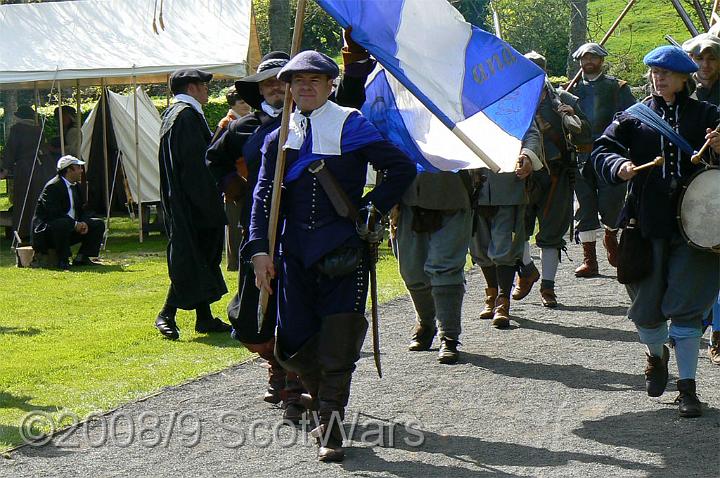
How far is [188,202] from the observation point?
8.93 metres

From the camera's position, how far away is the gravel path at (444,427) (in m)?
5.32

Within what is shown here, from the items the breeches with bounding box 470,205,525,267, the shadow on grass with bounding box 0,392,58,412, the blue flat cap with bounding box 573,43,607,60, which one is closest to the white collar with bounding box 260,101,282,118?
the shadow on grass with bounding box 0,392,58,412

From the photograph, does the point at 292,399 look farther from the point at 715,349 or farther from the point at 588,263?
the point at 588,263

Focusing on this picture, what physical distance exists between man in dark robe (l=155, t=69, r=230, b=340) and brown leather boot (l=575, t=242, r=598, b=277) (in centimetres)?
382

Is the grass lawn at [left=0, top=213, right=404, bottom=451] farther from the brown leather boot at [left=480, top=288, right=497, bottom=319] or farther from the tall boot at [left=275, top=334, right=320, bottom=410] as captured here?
the brown leather boot at [left=480, top=288, right=497, bottom=319]

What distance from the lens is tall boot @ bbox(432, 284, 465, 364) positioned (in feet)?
24.6

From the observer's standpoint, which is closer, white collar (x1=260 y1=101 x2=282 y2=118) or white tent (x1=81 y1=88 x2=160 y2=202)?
white collar (x1=260 y1=101 x2=282 y2=118)

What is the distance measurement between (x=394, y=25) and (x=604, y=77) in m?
5.27

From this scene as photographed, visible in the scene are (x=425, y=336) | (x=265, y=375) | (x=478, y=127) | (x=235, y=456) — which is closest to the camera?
(x=235, y=456)

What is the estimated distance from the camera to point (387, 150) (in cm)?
566

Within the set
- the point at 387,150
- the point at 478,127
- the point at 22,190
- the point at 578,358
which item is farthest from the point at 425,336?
the point at 22,190

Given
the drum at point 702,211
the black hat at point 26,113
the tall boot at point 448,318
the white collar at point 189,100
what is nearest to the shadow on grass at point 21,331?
the white collar at point 189,100

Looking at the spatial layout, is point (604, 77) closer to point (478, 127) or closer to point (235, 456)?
point (478, 127)

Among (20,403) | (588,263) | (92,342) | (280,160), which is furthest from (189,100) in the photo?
(588,263)
